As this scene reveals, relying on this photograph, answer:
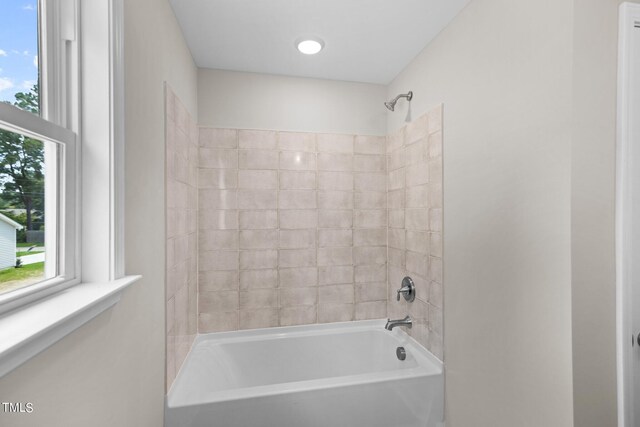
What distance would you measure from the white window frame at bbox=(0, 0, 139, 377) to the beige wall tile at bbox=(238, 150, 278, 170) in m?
1.30

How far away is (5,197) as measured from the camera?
0.67 m

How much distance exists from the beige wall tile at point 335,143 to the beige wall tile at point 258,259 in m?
0.91

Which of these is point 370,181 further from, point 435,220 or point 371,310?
point 371,310

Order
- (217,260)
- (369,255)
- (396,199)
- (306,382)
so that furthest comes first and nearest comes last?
(369,255), (396,199), (217,260), (306,382)

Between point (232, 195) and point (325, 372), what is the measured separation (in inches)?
59.5

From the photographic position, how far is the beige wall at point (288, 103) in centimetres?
223

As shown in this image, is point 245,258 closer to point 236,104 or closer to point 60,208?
point 236,104

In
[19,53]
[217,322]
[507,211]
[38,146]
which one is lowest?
[217,322]

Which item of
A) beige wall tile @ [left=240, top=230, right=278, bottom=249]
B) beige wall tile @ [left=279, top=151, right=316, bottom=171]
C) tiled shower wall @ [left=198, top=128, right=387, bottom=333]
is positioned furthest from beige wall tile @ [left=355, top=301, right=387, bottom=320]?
beige wall tile @ [left=279, top=151, right=316, bottom=171]

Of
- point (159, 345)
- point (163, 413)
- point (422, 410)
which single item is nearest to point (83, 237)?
point (159, 345)

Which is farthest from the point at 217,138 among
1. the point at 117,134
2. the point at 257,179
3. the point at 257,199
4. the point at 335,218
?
the point at 117,134

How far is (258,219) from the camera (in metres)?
2.28

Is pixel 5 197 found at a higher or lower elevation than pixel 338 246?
higher

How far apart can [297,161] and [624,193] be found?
1.83 metres
